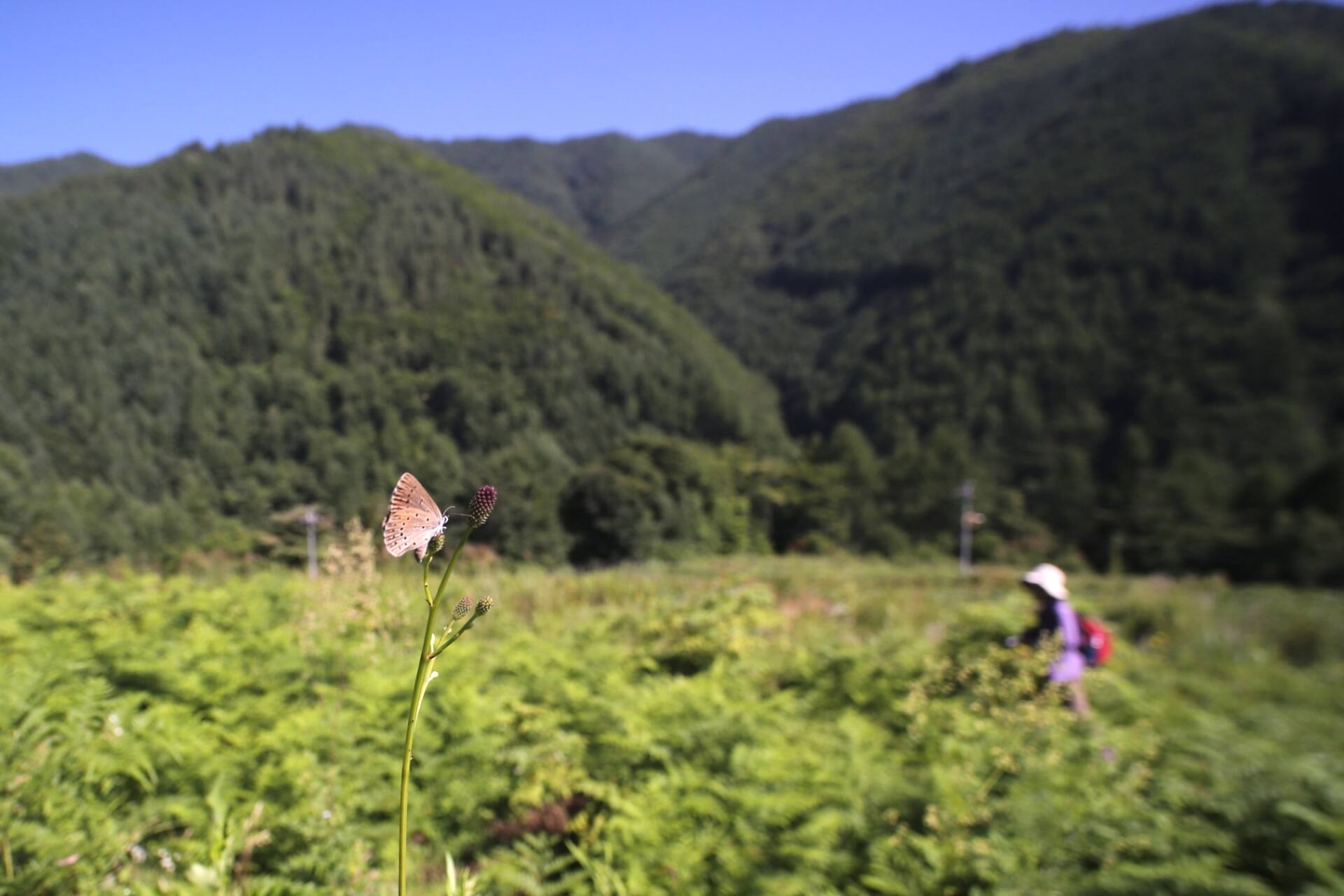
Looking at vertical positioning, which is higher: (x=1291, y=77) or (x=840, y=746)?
(x=1291, y=77)

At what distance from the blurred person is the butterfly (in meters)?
3.66

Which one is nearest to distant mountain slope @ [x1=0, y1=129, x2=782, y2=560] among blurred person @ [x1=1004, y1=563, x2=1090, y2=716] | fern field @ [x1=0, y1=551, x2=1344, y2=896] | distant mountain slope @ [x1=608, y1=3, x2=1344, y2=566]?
fern field @ [x1=0, y1=551, x2=1344, y2=896]

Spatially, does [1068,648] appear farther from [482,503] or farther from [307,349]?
[307,349]

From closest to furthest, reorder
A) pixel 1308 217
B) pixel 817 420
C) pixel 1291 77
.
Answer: pixel 1308 217 < pixel 1291 77 < pixel 817 420

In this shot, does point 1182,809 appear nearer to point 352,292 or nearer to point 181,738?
point 181,738

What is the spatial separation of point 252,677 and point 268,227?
81080mm

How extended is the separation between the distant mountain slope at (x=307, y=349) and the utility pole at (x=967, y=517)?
20020 mm

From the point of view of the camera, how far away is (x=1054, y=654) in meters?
3.21

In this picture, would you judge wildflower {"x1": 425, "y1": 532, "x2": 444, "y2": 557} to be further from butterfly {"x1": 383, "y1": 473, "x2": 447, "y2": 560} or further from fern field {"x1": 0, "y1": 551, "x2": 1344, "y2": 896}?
fern field {"x1": 0, "y1": 551, "x2": 1344, "y2": 896}

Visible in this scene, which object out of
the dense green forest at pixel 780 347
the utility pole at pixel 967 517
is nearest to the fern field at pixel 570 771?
the dense green forest at pixel 780 347

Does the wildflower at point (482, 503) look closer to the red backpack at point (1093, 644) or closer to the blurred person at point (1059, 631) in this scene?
the blurred person at point (1059, 631)

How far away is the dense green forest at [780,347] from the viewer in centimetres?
2042

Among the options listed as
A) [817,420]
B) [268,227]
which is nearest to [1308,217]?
[817,420]

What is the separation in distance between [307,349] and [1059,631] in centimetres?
4162
